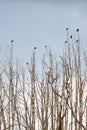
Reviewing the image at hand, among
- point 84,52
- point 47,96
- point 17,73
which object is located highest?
point 84,52

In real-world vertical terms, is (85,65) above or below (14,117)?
above


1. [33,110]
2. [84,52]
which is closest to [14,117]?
[33,110]

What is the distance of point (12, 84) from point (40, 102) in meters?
0.51

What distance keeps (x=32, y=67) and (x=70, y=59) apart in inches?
24.0

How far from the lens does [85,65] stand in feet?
12.7

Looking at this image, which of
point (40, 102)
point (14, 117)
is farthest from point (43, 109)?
point (14, 117)

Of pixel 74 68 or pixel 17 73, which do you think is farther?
pixel 17 73

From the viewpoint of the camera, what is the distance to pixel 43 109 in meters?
3.79

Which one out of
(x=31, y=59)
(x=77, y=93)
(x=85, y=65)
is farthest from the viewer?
(x=31, y=59)

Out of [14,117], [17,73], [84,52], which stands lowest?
[14,117]

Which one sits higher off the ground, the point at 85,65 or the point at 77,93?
the point at 85,65

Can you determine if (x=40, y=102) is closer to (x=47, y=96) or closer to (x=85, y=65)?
(x=47, y=96)

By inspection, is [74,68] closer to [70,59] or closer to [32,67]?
[70,59]

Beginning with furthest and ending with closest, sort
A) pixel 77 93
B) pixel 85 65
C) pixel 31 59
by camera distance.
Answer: pixel 31 59 → pixel 85 65 → pixel 77 93
